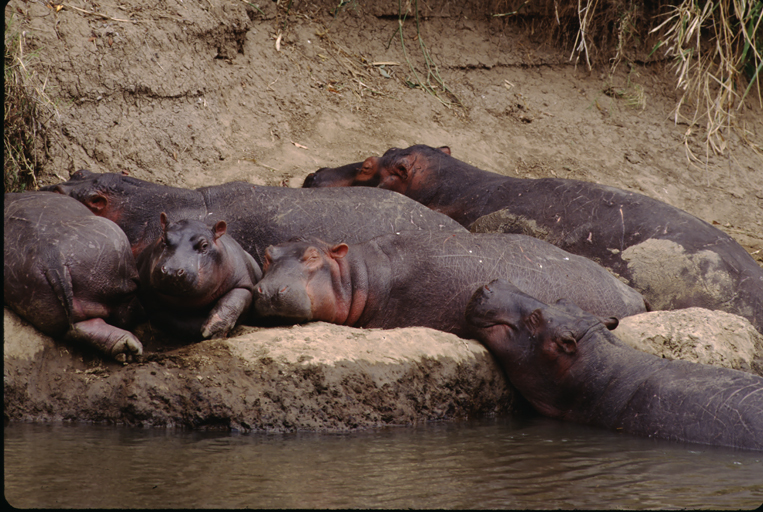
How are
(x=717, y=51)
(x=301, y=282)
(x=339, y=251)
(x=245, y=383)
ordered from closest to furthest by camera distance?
(x=245, y=383) < (x=301, y=282) < (x=339, y=251) < (x=717, y=51)

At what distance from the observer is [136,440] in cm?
398

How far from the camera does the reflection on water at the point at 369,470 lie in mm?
3277

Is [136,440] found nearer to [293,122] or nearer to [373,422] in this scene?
[373,422]

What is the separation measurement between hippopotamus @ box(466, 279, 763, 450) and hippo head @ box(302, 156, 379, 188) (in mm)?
→ 2765

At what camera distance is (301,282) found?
4.99 metres

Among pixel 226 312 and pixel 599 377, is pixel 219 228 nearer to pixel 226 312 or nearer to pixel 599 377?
pixel 226 312

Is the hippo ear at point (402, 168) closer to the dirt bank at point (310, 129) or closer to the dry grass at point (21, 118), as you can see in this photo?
the dirt bank at point (310, 129)

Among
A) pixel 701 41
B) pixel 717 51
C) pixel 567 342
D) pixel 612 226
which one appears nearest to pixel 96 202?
pixel 567 342

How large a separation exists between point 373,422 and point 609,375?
4.55 ft

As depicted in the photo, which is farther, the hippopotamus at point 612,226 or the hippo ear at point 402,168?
the hippo ear at point 402,168

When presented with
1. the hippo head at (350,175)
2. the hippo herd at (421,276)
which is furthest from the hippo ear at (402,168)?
the hippo herd at (421,276)

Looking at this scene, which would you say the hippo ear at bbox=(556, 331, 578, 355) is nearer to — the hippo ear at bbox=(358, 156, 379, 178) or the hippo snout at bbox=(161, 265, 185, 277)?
the hippo snout at bbox=(161, 265, 185, 277)

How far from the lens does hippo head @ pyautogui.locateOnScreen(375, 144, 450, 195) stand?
7.77 metres

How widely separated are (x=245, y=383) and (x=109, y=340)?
0.75 m
